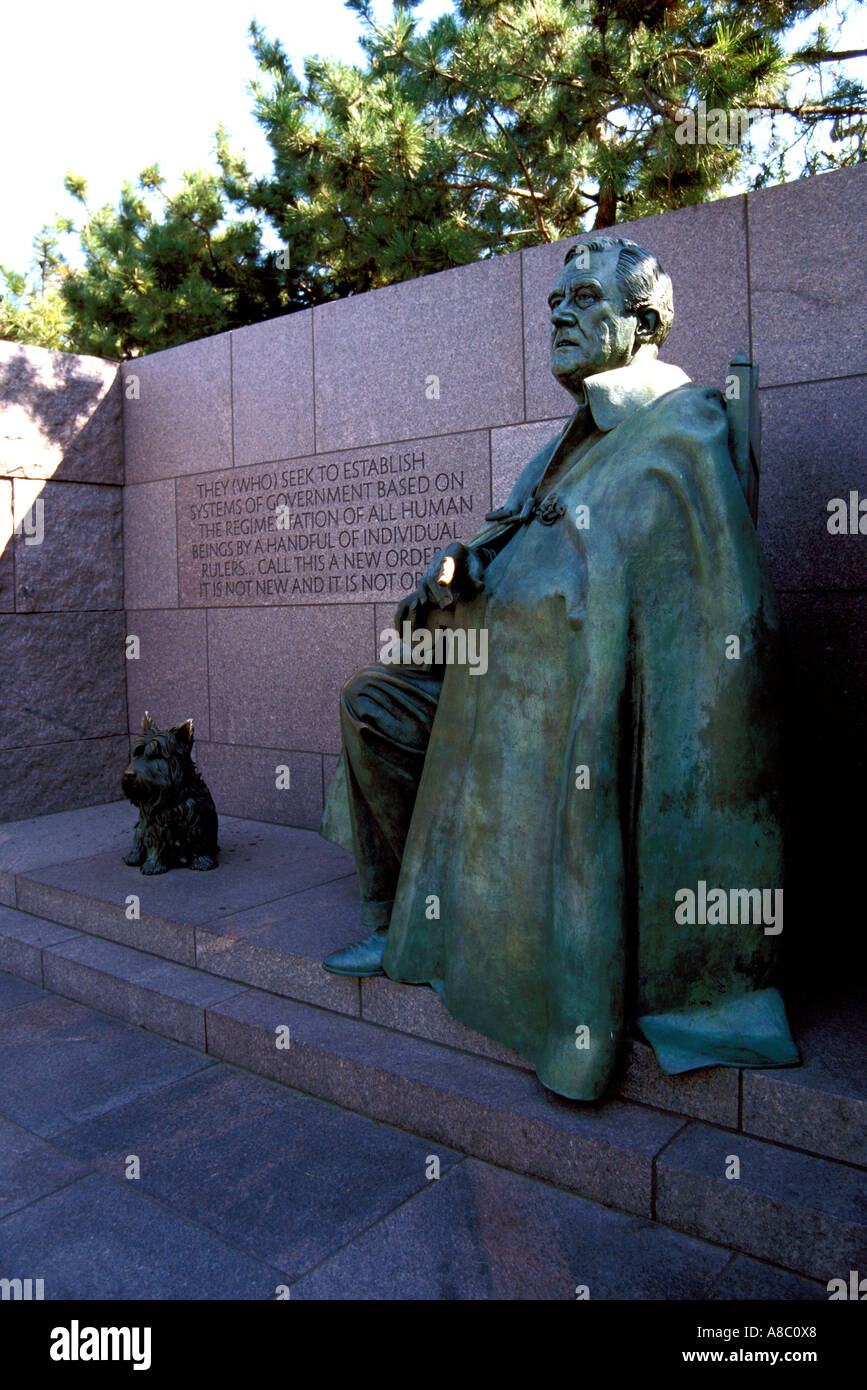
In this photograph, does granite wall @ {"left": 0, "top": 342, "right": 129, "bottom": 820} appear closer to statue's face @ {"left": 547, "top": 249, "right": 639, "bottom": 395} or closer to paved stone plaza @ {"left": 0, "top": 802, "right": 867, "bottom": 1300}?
paved stone plaza @ {"left": 0, "top": 802, "right": 867, "bottom": 1300}

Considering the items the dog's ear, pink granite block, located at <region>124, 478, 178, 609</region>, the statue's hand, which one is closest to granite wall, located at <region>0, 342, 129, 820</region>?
pink granite block, located at <region>124, 478, 178, 609</region>

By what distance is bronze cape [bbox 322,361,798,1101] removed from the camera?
2.66 metres

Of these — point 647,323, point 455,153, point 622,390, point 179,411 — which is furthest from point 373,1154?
point 455,153

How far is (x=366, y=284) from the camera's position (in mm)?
10141

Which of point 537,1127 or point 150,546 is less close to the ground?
point 150,546

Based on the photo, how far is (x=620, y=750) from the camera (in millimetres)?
2734

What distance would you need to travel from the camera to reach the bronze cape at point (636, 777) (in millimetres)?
2664

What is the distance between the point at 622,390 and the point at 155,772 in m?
2.82

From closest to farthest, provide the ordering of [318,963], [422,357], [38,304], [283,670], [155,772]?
[318,963] → [155,772] → [422,357] → [283,670] → [38,304]

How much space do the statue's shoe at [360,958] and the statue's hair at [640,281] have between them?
2085mm

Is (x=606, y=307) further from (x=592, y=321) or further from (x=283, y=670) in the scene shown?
(x=283, y=670)

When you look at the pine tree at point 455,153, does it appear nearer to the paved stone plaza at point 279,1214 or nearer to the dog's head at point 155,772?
the dog's head at point 155,772

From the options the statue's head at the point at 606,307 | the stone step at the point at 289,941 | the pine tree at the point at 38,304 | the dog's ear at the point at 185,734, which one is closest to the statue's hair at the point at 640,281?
the statue's head at the point at 606,307

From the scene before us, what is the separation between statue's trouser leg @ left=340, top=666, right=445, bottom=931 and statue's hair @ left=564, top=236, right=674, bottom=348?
50.3 inches
